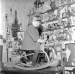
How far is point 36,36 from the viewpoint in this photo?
2805mm

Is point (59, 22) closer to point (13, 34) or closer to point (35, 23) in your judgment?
point (35, 23)

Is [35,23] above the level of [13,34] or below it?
above

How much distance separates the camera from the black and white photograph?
100.0 inches

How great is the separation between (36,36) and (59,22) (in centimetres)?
45

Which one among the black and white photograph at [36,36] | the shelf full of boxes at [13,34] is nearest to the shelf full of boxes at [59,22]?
the black and white photograph at [36,36]

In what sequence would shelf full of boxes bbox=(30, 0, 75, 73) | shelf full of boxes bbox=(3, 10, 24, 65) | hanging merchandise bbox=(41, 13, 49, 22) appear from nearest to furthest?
shelf full of boxes bbox=(30, 0, 75, 73) → hanging merchandise bbox=(41, 13, 49, 22) → shelf full of boxes bbox=(3, 10, 24, 65)

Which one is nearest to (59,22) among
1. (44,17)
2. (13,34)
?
(44,17)

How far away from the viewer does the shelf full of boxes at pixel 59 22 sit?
247cm

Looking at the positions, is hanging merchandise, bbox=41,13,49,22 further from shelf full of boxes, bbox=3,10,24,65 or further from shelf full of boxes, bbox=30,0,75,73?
shelf full of boxes, bbox=3,10,24,65

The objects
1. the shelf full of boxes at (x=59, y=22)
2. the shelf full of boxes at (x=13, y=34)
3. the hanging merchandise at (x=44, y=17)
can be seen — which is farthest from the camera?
the shelf full of boxes at (x=13, y=34)

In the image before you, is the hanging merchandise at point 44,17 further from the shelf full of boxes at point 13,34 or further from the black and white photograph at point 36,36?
the shelf full of boxes at point 13,34

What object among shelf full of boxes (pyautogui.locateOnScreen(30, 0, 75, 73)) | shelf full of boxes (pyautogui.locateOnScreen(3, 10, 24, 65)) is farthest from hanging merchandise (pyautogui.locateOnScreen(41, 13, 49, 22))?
shelf full of boxes (pyautogui.locateOnScreen(3, 10, 24, 65))

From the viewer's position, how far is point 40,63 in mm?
2719

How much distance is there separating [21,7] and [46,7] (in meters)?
0.45
